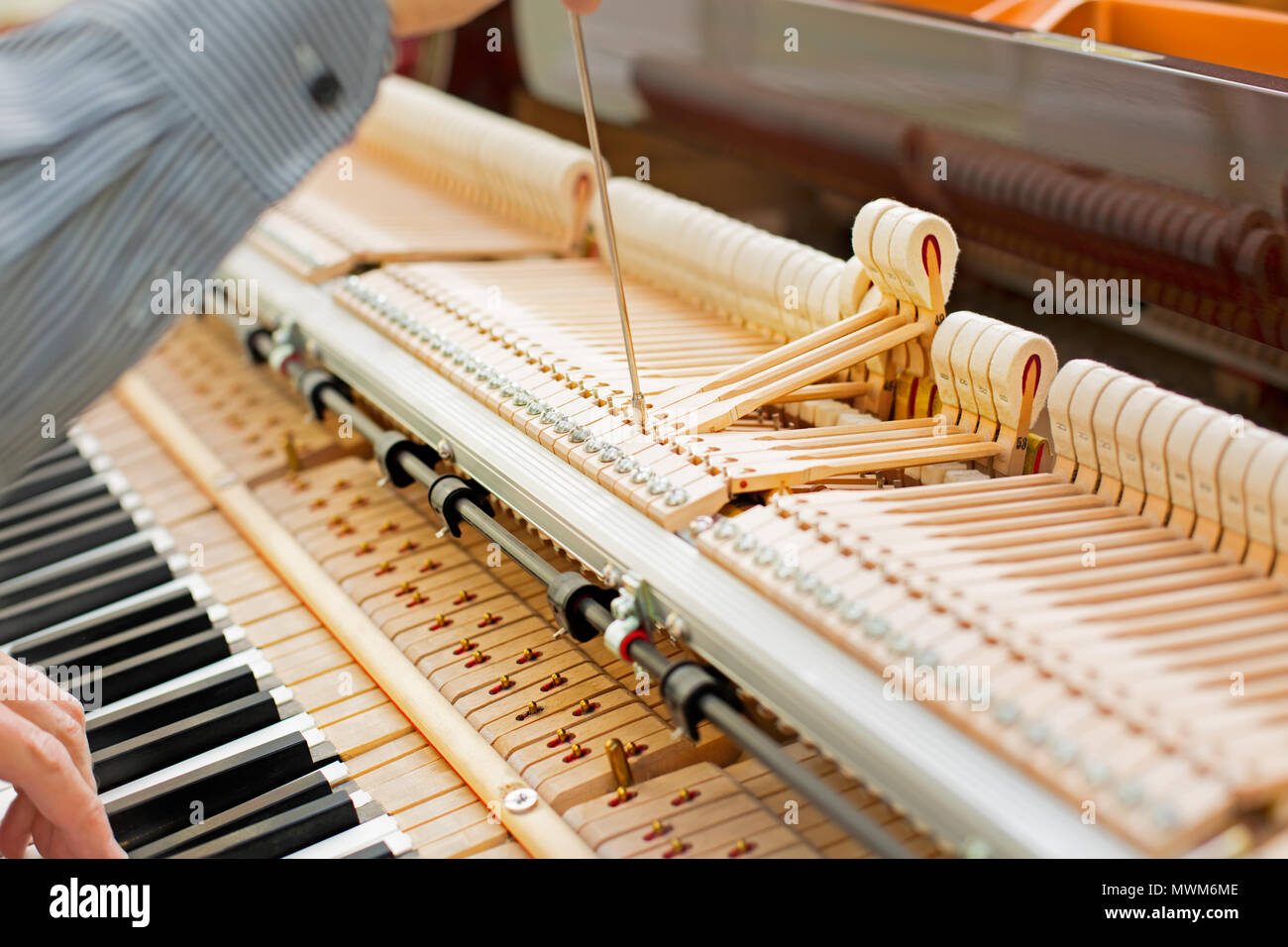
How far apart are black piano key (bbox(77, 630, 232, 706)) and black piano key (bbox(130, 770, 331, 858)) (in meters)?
0.52

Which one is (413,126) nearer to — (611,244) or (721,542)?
(611,244)

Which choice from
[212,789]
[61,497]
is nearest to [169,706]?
[212,789]

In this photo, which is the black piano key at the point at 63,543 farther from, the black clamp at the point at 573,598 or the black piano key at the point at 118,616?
the black clamp at the point at 573,598

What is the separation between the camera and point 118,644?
2951mm

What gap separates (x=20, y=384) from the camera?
1075 mm

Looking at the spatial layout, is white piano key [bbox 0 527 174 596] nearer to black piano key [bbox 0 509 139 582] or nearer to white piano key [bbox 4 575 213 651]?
black piano key [bbox 0 509 139 582]

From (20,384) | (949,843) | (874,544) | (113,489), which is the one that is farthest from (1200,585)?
(113,489)

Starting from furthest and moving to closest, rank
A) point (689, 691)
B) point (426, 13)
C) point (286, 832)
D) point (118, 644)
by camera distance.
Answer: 1. point (118, 644)
2. point (286, 832)
3. point (689, 691)
4. point (426, 13)

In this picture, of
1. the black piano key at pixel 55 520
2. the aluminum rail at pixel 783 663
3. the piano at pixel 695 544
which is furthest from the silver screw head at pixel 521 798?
the black piano key at pixel 55 520

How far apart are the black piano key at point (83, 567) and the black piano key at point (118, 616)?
147 millimetres

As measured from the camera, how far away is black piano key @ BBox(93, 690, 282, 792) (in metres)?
2.58

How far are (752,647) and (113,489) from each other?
250 cm

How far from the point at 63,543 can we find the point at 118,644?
62cm

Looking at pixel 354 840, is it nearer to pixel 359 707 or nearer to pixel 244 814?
pixel 244 814
